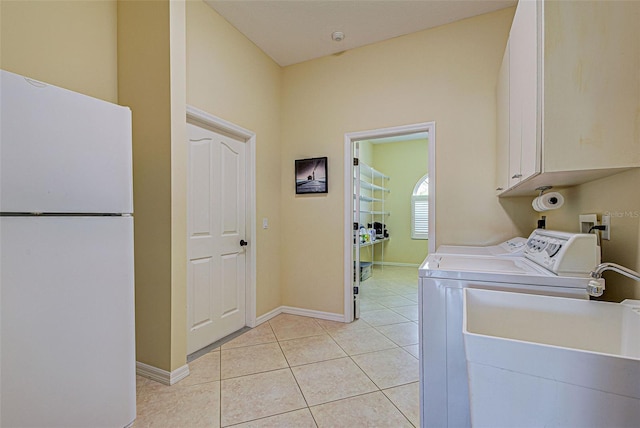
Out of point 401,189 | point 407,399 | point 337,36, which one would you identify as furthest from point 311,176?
point 401,189

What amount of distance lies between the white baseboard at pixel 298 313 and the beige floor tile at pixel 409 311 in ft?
2.60

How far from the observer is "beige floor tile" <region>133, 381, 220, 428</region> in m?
1.59

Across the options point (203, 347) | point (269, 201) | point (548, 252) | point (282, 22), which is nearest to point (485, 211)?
point (548, 252)

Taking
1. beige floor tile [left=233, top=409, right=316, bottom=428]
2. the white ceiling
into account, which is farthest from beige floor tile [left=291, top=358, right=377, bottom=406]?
the white ceiling

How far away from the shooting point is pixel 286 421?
5.24 ft

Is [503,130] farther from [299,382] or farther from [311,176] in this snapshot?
[299,382]

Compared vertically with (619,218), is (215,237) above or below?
below

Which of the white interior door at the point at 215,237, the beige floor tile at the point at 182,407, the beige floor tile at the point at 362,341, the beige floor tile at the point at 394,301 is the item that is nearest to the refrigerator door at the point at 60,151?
the white interior door at the point at 215,237

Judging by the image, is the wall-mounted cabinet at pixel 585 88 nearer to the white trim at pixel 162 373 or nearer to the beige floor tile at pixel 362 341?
the beige floor tile at pixel 362 341

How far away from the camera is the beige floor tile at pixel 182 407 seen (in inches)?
62.6

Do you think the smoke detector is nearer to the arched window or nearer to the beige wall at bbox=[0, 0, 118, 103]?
the beige wall at bbox=[0, 0, 118, 103]

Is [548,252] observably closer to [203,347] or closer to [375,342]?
[375,342]

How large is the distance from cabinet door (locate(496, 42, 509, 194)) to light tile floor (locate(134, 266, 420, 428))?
61.4 inches

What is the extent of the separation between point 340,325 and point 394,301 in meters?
1.17
